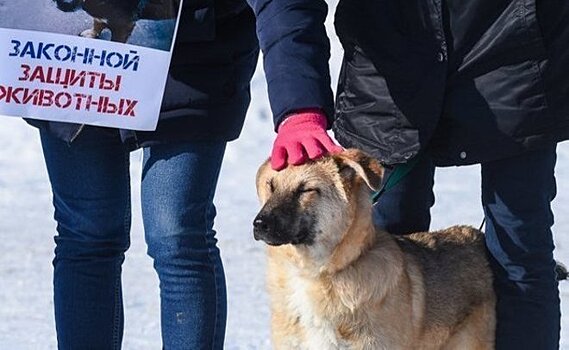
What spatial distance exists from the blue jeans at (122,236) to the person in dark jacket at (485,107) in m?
0.43

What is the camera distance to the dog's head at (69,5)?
3.55 metres

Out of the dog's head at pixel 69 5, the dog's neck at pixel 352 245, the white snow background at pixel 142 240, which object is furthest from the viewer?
the white snow background at pixel 142 240

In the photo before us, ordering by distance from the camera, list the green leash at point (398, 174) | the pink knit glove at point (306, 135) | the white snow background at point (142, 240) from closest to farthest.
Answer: the pink knit glove at point (306, 135) < the green leash at point (398, 174) < the white snow background at point (142, 240)

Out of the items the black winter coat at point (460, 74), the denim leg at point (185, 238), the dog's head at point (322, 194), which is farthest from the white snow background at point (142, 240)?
the black winter coat at point (460, 74)

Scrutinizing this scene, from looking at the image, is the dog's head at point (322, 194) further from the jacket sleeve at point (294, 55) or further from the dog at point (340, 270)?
the jacket sleeve at point (294, 55)

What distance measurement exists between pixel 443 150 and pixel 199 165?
779mm

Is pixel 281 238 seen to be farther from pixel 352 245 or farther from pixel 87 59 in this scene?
pixel 87 59

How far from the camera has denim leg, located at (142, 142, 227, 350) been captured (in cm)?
363

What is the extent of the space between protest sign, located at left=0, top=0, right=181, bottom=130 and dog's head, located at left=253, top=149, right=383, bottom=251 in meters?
0.45

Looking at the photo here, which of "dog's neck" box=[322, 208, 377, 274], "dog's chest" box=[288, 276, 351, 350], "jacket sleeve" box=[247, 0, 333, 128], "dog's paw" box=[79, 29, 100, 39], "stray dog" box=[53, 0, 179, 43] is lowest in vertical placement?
"dog's chest" box=[288, 276, 351, 350]

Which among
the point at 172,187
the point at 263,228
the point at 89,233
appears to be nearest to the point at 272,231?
the point at 263,228

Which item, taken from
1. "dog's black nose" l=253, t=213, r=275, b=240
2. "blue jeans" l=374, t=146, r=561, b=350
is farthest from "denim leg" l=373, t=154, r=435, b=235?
"dog's black nose" l=253, t=213, r=275, b=240

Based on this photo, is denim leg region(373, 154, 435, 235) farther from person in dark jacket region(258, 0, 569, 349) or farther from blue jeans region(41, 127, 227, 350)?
blue jeans region(41, 127, 227, 350)

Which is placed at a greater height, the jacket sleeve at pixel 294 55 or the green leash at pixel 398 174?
the jacket sleeve at pixel 294 55
